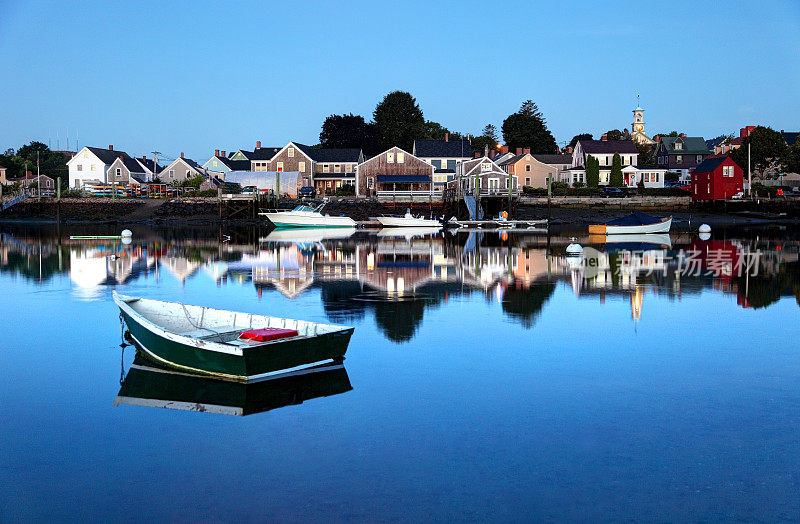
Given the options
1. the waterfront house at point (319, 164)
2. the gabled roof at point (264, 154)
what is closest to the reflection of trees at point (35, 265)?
the waterfront house at point (319, 164)

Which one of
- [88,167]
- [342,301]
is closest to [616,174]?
[88,167]

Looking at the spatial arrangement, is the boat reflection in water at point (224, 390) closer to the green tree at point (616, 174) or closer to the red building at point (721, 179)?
the red building at point (721, 179)

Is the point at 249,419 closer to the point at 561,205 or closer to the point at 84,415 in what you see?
the point at 84,415

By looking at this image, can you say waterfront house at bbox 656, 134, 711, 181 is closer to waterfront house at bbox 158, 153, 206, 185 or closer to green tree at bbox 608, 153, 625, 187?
green tree at bbox 608, 153, 625, 187

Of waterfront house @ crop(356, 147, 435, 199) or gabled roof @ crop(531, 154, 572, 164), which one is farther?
gabled roof @ crop(531, 154, 572, 164)

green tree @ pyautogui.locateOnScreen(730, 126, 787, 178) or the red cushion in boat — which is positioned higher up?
green tree @ pyautogui.locateOnScreen(730, 126, 787, 178)

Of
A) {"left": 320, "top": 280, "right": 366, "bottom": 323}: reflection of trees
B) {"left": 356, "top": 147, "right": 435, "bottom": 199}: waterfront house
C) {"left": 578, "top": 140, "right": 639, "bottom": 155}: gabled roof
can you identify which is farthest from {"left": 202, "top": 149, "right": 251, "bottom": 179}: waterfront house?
{"left": 320, "top": 280, "right": 366, "bottom": 323}: reflection of trees

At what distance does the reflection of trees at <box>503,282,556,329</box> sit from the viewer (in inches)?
907

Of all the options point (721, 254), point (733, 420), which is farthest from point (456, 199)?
point (733, 420)

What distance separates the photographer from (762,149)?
335 feet

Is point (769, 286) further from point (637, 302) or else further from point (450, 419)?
point (450, 419)

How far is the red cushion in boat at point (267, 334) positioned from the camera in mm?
14938

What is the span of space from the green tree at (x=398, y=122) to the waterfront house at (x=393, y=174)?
38254 mm

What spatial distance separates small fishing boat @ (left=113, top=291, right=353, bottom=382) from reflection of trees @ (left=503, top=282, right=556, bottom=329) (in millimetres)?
7921
